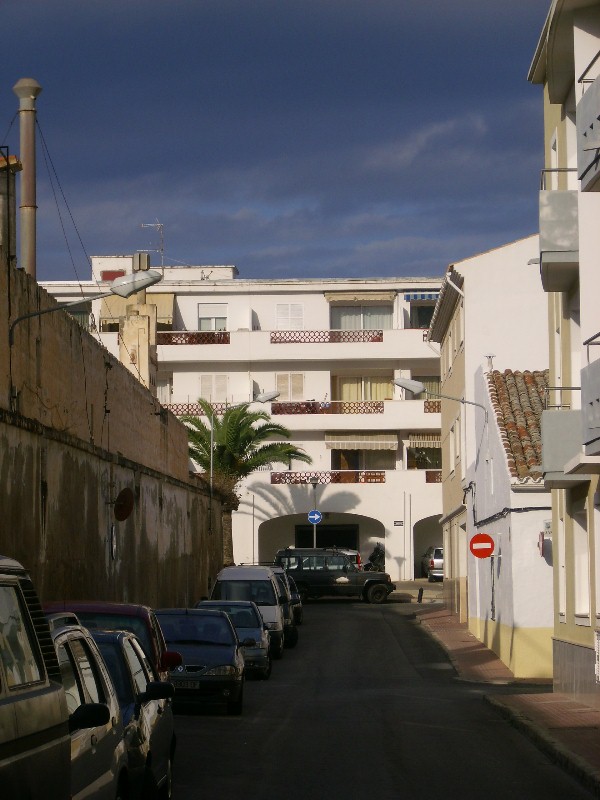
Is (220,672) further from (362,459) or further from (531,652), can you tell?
(362,459)

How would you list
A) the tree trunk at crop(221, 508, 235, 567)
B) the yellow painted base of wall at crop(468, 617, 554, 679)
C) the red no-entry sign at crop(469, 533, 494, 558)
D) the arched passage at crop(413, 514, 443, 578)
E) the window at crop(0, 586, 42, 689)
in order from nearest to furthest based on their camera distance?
the window at crop(0, 586, 42, 689) < the yellow painted base of wall at crop(468, 617, 554, 679) < the red no-entry sign at crop(469, 533, 494, 558) < the tree trunk at crop(221, 508, 235, 567) < the arched passage at crop(413, 514, 443, 578)

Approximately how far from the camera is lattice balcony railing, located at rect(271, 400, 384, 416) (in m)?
63.9

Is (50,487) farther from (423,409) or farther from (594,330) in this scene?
(423,409)

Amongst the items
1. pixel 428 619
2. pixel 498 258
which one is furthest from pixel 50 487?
pixel 428 619

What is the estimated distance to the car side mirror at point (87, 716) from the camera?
6.86m

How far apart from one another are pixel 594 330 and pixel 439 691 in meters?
9.01

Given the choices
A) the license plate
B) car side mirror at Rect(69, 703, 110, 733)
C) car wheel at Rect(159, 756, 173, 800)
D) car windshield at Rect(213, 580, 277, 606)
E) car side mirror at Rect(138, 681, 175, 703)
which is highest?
car side mirror at Rect(69, 703, 110, 733)

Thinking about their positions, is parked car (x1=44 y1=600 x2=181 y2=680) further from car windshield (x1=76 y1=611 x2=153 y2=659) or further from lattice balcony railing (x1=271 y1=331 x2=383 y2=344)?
lattice balcony railing (x1=271 y1=331 x2=383 y2=344)

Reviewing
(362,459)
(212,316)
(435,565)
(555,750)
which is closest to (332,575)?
(435,565)

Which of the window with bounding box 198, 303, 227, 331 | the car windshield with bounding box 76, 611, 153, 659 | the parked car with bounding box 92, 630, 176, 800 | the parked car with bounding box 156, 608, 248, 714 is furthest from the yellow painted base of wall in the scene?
the window with bounding box 198, 303, 227, 331

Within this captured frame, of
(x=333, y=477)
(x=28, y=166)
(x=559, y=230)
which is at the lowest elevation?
(x=333, y=477)

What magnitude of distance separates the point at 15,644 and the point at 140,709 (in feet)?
12.8

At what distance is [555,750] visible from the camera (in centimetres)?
1459

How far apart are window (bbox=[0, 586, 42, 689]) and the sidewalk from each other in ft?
25.8
